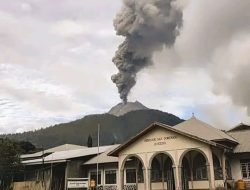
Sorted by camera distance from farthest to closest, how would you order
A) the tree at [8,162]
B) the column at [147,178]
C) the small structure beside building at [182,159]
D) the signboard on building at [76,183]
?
the tree at [8,162], the signboard on building at [76,183], the column at [147,178], the small structure beside building at [182,159]

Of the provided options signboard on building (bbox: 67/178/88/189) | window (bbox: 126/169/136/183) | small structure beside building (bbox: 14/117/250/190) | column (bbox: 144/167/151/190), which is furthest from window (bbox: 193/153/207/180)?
signboard on building (bbox: 67/178/88/189)

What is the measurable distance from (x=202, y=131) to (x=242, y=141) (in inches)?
130

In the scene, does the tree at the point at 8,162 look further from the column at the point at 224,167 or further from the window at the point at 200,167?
the column at the point at 224,167

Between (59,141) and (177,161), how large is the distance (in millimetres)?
160131

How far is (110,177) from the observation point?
122 ft

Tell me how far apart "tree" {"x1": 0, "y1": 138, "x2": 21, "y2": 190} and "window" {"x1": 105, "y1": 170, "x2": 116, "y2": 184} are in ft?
30.5

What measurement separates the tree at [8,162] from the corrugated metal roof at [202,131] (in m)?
16.7

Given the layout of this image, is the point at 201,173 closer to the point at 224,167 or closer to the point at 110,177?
the point at 224,167

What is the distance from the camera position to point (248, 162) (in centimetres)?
3116

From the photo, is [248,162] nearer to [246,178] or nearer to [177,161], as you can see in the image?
[246,178]

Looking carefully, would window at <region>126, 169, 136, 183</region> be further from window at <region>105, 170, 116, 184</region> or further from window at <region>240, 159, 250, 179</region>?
window at <region>240, 159, 250, 179</region>

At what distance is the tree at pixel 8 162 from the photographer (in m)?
39.4

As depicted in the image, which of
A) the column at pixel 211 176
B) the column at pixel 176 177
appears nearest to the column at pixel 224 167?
the column at pixel 211 176

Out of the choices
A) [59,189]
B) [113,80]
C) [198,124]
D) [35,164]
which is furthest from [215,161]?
[113,80]
